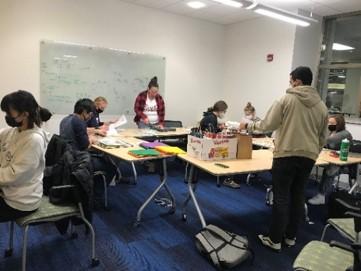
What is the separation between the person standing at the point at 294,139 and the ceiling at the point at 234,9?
2.64 meters

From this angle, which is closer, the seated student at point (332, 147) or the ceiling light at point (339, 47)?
the seated student at point (332, 147)

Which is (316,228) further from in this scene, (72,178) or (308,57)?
(308,57)

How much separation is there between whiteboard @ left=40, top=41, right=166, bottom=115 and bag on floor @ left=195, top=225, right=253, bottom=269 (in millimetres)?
3392

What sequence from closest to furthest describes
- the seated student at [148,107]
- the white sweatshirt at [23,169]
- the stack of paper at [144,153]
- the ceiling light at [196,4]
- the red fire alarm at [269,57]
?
the white sweatshirt at [23,169] → the stack of paper at [144,153] → the seated student at [148,107] → the ceiling light at [196,4] → the red fire alarm at [269,57]

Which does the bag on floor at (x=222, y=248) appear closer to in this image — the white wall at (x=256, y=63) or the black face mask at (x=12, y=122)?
the black face mask at (x=12, y=122)

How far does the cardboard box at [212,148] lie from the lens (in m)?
2.67

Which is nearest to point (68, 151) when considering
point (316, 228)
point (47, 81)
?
point (316, 228)

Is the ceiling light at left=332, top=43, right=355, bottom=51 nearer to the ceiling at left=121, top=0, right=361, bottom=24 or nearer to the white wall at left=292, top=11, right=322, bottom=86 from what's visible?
the white wall at left=292, top=11, right=322, bottom=86

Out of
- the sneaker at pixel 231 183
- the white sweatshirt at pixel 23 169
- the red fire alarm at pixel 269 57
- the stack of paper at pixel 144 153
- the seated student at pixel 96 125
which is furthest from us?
the red fire alarm at pixel 269 57

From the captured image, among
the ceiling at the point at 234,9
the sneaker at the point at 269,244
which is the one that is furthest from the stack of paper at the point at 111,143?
the ceiling at the point at 234,9

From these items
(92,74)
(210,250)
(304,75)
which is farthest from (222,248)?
(92,74)

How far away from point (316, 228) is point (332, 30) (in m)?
3.84

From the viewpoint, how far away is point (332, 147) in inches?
150

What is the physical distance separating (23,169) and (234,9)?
468 cm
